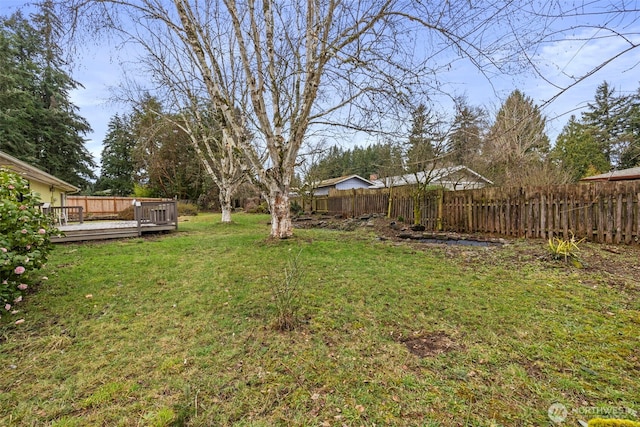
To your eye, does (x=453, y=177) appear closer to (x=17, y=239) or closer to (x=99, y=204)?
(x=17, y=239)

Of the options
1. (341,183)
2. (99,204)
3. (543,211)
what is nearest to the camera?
(543,211)

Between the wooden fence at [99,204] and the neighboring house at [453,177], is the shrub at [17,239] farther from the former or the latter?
the wooden fence at [99,204]

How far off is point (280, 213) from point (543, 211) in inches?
257

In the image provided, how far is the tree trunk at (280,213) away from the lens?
6.99m

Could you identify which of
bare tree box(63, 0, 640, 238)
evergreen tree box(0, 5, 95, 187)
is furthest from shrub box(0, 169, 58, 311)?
evergreen tree box(0, 5, 95, 187)

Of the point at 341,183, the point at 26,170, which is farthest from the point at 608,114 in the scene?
the point at 341,183

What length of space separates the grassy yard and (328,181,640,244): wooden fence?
1.93 m

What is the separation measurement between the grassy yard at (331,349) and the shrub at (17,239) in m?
0.34

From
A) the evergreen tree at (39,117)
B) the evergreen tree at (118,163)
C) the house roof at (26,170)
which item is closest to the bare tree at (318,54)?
the house roof at (26,170)

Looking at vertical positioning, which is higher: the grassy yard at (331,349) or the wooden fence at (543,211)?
the wooden fence at (543,211)

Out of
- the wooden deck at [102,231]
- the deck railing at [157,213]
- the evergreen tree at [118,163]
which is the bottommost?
the wooden deck at [102,231]

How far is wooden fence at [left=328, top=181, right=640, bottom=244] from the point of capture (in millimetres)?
5684

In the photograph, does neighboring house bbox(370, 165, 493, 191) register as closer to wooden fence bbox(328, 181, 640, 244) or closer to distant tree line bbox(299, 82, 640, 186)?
distant tree line bbox(299, 82, 640, 186)

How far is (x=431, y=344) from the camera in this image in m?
2.41
